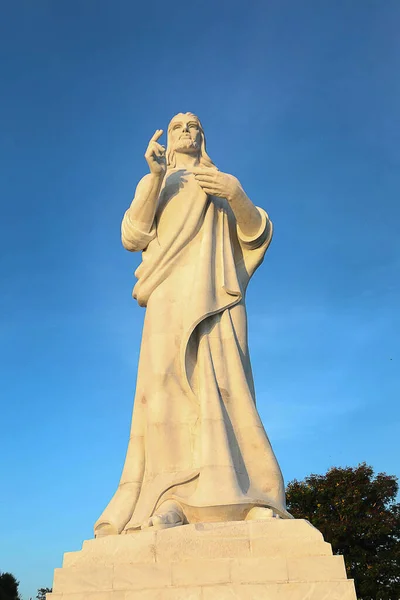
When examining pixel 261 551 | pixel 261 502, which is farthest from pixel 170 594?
pixel 261 502

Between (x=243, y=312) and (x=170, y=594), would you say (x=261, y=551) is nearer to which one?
(x=170, y=594)

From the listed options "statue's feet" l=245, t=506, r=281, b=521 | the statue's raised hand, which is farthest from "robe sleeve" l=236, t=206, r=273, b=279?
"statue's feet" l=245, t=506, r=281, b=521

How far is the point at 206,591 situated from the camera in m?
5.64

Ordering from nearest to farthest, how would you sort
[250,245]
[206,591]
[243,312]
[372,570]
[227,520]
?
[206,591], [227,520], [243,312], [250,245], [372,570]

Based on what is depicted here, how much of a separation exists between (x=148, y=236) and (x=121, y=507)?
383 centimetres

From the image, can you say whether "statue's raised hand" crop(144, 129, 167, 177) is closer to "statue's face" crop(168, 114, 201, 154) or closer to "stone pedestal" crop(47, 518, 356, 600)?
"statue's face" crop(168, 114, 201, 154)

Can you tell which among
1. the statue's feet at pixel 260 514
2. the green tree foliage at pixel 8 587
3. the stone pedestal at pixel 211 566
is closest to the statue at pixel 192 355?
the statue's feet at pixel 260 514

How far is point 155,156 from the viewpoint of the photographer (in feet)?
27.6

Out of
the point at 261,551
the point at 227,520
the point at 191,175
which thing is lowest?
the point at 261,551

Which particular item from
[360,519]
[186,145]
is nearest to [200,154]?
[186,145]

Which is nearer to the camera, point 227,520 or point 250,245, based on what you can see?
point 227,520

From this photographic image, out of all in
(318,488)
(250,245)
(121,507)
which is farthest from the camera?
(318,488)

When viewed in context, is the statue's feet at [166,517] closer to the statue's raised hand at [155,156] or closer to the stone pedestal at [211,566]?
the stone pedestal at [211,566]

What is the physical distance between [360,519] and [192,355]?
81.8 feet
